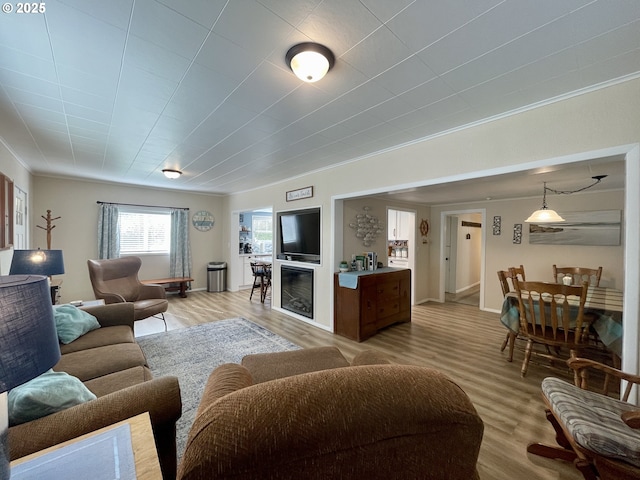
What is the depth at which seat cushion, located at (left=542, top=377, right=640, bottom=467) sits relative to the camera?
119 centimetres

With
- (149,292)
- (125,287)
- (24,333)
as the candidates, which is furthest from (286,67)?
(125,287)

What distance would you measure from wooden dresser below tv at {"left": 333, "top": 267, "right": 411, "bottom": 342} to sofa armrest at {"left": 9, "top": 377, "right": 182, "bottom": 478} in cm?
259

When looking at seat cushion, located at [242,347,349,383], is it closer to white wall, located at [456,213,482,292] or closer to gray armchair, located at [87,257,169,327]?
gray armchair, located at [87,257,169,327]

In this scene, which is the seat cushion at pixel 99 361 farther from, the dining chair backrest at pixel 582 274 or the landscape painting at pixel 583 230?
the landscape painting at pixel 583 230

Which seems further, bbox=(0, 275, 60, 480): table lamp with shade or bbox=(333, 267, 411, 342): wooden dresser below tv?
bbox=(333, 267, 411, 342): wooden dresser below tv

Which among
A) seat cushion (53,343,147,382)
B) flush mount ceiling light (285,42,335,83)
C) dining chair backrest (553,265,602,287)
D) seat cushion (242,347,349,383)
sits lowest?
seat cushion (53,343,147,382)

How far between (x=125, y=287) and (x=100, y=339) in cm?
213

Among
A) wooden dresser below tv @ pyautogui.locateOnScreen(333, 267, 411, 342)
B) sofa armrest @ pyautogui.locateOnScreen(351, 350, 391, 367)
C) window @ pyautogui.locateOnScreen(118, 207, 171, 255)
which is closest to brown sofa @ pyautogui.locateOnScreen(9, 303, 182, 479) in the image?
sofa armrest @ pyautogui.locateOnScreen(351, 350, 391, 367)

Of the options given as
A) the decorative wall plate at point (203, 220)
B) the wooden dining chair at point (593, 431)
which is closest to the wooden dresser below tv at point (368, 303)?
the wooden dining chair at point (593, 431)

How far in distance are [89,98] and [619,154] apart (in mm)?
3817

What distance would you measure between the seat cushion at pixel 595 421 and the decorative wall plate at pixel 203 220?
6696 millimetres

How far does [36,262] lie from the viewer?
8.18ft

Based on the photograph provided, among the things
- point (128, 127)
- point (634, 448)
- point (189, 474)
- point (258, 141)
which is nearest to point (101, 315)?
point (128, 127)

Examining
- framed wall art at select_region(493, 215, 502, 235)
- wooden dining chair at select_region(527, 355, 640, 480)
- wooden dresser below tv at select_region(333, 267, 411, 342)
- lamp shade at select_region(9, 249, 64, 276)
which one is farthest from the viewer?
framed wall art at select_region(493, 215, 502, 235)
